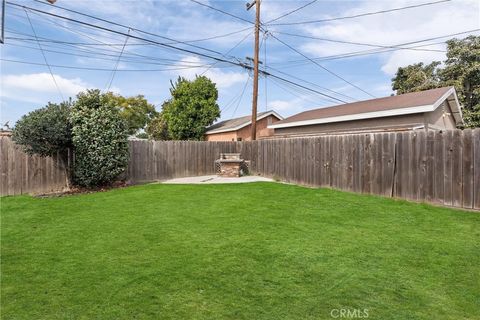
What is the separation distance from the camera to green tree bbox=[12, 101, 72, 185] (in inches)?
333

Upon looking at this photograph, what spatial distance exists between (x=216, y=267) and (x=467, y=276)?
2809mm

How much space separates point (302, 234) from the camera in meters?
4.80

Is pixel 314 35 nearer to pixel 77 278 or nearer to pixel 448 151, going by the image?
pixel 448 151

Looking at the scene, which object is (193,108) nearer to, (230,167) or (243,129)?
(243,129)

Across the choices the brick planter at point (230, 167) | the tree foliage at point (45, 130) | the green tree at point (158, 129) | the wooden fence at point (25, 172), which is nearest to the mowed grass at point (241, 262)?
the tree foliage at point (45, 130)

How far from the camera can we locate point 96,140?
955cm

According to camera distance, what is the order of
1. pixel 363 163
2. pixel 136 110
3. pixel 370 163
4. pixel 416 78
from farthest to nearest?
pixel 136 110 → pixel 416 78 → pixel 363 163 → pixel 370 163

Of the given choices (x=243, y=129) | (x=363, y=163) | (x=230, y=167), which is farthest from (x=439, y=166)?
(x=243, y=129)

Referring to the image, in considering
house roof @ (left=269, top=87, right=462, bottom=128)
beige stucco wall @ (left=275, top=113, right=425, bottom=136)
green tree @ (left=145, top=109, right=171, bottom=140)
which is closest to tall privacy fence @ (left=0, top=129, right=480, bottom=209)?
beige stucco wall @ (left=275, top=113, right=425, bottom=136)

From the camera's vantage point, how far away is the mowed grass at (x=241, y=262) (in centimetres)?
271

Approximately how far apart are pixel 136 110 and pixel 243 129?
1983 cm

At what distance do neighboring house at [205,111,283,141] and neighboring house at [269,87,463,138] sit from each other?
6273mm

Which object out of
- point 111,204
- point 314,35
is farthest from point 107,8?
point 314,35

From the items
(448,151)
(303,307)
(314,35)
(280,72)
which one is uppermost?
(314,35)
